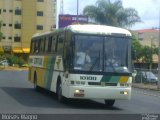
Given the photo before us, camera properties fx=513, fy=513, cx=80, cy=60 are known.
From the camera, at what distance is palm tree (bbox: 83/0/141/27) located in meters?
70.1

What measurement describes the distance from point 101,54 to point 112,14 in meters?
52.4

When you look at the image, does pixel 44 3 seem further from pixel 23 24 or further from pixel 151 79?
pixel 151 79

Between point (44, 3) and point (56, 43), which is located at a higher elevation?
point (44, 3)

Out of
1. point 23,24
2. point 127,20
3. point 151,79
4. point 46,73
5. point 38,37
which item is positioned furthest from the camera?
point 23,24

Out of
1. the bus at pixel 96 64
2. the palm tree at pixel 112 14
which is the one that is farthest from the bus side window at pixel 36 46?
the palm tree at pixel 112 14

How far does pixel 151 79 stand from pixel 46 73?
61.3 feet

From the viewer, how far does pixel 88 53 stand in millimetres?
18188

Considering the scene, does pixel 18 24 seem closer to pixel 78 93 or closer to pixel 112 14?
pixel 112 14

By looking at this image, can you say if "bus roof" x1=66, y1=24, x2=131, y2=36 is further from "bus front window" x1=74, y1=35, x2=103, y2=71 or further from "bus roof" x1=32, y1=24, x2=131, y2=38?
"bus front window" x1=74, y1=35, x2=103, y2=71

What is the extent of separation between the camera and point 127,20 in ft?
232

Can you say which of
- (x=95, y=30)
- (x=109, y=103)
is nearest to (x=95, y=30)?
(x=95, y=30)

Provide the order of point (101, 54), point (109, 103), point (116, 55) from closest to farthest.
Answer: point (101, 54) → point (116, 55) → point (109, 103)

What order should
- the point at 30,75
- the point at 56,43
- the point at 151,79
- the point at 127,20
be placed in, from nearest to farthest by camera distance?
1. the point at 56,43
2. the point at 30,75
3. the point at 151,79
4. the point at 127,20

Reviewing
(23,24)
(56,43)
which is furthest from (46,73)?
(23,24)
